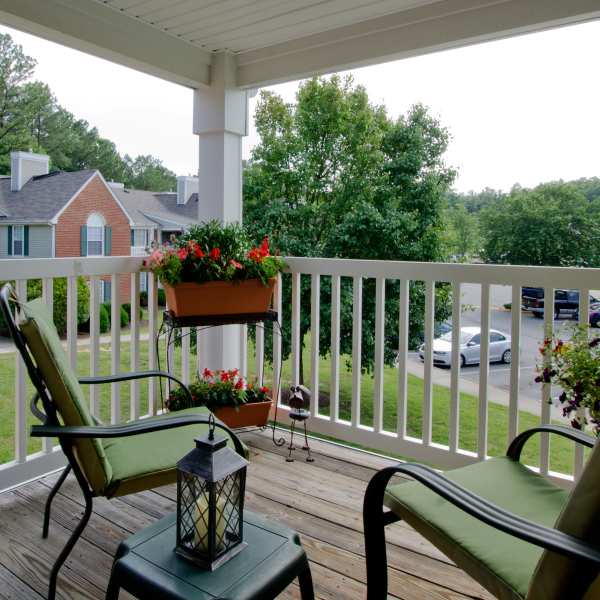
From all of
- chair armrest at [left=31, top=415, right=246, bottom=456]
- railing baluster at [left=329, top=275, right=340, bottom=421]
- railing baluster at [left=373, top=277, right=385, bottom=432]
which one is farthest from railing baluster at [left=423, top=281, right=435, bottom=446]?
chair armrest at [left=31, top=415, right=246, bottom=456]

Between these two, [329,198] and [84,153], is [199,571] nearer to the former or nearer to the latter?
[84,153]

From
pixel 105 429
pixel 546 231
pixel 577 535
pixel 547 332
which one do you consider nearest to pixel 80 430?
pixel 105 429

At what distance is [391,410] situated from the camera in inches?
244

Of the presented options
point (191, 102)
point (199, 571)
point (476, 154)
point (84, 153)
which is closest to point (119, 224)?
point (84, 153)

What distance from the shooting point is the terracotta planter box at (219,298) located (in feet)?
9.39

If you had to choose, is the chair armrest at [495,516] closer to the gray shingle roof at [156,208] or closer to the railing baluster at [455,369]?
the railing baluster at [455,369]

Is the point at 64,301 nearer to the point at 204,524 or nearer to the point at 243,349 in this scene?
the point at 243,349

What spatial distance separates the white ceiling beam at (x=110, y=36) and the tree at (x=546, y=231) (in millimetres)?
2495

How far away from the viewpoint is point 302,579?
1379mm

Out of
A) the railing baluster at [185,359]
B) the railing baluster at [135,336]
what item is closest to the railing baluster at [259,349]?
the railing baluster at [185,359]

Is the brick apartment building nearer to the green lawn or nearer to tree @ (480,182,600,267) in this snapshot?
the green lawn

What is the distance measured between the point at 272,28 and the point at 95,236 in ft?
5.24

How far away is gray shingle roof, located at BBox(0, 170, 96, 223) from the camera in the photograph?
2.78 metres

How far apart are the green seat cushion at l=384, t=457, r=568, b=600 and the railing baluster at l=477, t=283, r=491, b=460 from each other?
2.75ft
